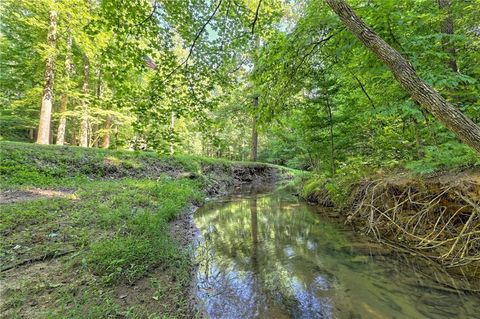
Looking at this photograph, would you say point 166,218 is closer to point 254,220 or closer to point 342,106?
point 254,220

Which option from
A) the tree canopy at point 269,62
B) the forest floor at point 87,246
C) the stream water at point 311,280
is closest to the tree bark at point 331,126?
the tree canopy at point 269,62

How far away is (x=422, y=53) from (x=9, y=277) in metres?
6.51

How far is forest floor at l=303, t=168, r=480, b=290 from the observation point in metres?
3.35

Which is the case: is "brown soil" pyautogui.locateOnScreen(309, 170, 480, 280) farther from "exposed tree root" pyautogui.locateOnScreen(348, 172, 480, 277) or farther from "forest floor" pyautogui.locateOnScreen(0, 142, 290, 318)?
"forest floor" pyautogui.locateOnScreen(0, 142, 290, 318)

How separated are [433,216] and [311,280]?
259cm

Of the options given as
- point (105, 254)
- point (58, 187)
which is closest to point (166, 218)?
point (105, 254)

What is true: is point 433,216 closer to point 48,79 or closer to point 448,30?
point 448,30

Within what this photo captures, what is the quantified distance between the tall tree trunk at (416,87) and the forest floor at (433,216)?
139cm

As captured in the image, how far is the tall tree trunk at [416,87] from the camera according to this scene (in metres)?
2.48

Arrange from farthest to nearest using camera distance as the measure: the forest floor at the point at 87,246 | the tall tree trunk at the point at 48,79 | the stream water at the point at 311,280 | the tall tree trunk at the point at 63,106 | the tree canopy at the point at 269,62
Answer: the tall tree trunk at the point at 63,106, the tall tree trunk at the point at 48,79, the tree canopy at the point at 269,62, the stream water at the point at 311,280, the forest floor at the point at 87,246

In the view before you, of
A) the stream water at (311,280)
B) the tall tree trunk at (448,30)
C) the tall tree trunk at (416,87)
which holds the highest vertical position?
the tall tree trunk at (448,30)

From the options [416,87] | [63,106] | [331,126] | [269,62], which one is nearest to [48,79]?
[63,106]

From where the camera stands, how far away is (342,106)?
7824mm

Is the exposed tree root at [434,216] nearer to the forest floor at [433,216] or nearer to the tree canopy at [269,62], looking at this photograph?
the forest floor at [433,216]
